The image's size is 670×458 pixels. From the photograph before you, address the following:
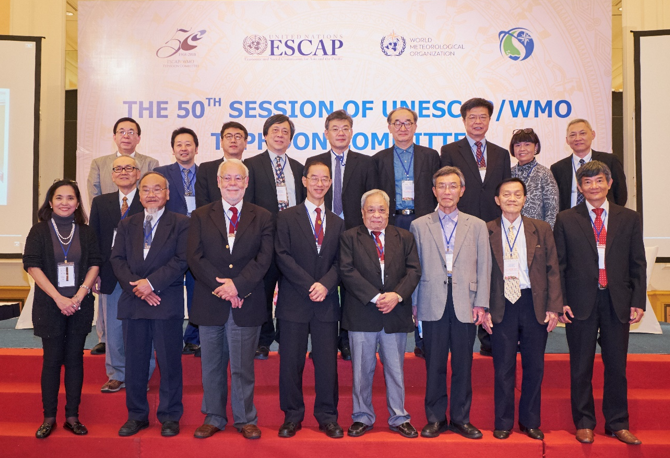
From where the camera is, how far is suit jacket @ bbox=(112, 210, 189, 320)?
346cm

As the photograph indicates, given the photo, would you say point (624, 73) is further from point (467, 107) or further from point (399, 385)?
point (399, 385)

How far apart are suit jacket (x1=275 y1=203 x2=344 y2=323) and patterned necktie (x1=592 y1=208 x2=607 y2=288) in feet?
5.15

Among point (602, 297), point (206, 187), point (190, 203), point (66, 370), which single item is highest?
point (206, 187)

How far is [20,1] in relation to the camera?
630 cm

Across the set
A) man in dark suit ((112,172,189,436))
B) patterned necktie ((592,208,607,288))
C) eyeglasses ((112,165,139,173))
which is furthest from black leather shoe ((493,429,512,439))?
eyeglasses ((112,165,139,173))

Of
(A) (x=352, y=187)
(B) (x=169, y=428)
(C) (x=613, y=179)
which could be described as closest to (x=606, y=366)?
(C) (x=613, y=179)

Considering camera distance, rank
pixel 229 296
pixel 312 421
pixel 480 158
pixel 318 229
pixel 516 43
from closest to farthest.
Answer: pixel 229 296
pixel 318 229
pixel 312 421
pixel 480 158
pixel 516 43

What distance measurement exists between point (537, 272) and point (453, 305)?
0.54 m

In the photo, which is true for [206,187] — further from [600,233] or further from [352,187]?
[600,233]

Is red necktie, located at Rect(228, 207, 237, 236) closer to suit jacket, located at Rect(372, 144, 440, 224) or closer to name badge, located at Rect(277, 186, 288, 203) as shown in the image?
name badge, located at Rect(277, 186, 288, 203)

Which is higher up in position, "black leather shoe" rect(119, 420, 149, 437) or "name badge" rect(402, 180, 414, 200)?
"name badge" rect(402, 180, 414, 200)

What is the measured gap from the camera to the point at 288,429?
3.46m

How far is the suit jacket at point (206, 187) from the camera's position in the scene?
13.1 feet

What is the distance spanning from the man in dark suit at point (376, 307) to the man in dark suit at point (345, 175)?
1.33 ft
